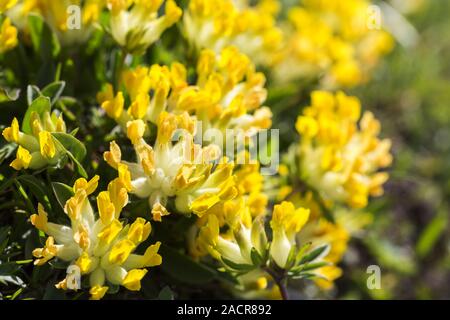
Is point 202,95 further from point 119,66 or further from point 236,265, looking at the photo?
point 236,265

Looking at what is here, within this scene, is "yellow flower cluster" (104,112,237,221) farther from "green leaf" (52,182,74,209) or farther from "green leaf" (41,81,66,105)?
"green leaf" (41,81,66,105)

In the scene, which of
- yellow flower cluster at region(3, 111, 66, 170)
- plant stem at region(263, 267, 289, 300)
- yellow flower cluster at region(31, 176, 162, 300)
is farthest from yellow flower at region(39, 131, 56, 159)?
plant stem at region(263, 267, 289, 300)

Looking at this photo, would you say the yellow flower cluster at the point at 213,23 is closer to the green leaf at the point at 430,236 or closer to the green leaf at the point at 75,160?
the green leaf at the point at 75,160

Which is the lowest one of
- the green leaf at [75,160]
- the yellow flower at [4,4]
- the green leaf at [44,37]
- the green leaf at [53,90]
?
the green leaf at [75,160]

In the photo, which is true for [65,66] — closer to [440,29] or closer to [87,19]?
[87,19]

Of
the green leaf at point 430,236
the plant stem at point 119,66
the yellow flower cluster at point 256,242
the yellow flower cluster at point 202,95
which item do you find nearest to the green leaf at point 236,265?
the yellow flower cluster at point 256,242

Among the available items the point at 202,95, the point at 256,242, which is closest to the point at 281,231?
the point at 256,242
